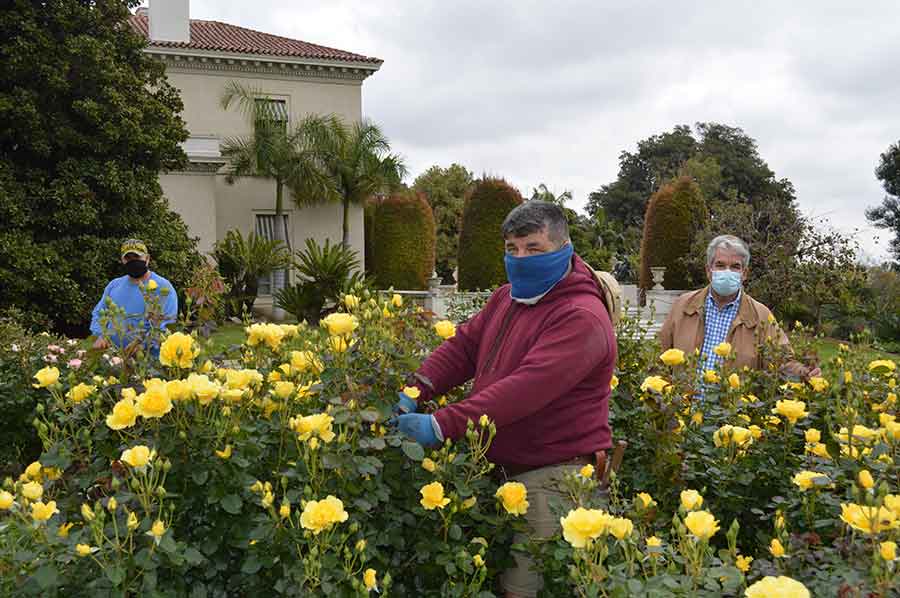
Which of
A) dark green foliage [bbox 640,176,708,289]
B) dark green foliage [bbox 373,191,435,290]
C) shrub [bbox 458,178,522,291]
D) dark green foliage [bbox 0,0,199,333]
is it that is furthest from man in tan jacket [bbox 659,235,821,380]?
dark green foliage [bbox 373,191,435,290]

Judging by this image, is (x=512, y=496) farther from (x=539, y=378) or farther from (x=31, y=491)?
(x=31, y=491)

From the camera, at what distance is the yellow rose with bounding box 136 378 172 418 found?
5.51ft

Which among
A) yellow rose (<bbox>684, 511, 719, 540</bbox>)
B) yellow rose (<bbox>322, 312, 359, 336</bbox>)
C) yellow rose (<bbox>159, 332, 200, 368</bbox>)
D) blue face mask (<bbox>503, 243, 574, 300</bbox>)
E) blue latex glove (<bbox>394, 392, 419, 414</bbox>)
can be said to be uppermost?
blue face mask (<bbox>503, 243, 574, 300</bbox>)

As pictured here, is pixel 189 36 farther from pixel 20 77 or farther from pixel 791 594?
pixel 791 594

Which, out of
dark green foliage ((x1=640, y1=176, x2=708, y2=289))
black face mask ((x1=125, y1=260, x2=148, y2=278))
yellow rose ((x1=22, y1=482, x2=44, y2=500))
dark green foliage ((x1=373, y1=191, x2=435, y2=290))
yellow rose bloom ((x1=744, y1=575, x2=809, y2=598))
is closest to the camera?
yellow rose bloom ((x1=744, y1=575, x2=809, y2=598))

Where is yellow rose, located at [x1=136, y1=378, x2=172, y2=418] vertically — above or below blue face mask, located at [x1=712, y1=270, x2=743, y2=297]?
below

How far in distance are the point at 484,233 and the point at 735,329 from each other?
54.4 ft

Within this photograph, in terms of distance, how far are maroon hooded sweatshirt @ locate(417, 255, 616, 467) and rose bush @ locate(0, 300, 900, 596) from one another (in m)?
0.11

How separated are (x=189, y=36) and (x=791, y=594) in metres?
24.3

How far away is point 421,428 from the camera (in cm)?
199

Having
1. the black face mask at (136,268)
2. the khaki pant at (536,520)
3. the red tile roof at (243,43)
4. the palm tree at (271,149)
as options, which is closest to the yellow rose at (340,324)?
the khaki pant at (536,520)

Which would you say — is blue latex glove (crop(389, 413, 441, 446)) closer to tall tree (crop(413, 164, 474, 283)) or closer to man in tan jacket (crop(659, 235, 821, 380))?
man in tan jacket (crop(659, 235, 821, 380))

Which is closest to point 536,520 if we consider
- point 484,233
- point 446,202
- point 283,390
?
point 283,390

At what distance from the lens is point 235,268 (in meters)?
18.8
